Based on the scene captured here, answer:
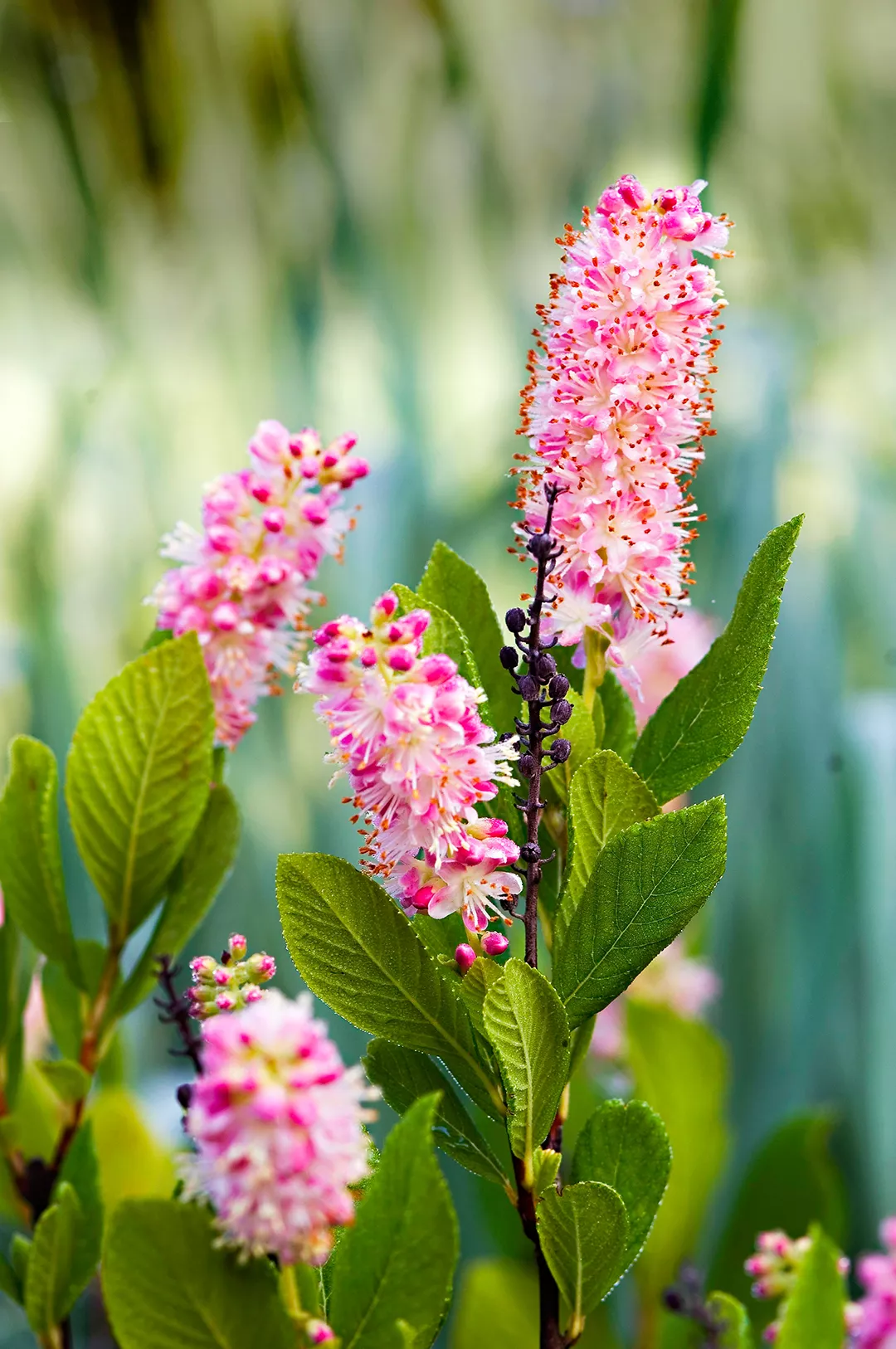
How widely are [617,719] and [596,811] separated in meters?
0.08

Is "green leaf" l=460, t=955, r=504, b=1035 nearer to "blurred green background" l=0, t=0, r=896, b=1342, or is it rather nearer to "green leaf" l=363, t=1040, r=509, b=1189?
"green leaf" l=363, t=1040, r=509, b=1189

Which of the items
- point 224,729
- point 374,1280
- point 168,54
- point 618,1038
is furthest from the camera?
point 168,54

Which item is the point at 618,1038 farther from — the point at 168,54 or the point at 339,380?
the point at 168,54

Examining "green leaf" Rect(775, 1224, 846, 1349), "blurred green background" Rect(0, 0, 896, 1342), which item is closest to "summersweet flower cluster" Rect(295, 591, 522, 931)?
"green leaf" Rect(775, 1224, 846, 1349)

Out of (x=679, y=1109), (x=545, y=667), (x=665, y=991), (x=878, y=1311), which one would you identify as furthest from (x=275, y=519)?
(x=665, y=991)

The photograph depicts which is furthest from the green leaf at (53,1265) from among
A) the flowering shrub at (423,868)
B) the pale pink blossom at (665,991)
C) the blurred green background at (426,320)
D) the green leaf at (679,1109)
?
the blurred green background at (426,320)

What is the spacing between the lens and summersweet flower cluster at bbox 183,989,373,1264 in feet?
0.78

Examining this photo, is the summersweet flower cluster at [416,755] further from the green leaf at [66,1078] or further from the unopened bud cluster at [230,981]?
the green leaf at [66,1078]

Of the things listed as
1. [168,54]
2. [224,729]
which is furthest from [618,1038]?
[168,54]

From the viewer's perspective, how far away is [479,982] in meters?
0.32

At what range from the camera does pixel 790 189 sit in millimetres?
1032

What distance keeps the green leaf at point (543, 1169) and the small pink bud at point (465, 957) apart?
2.1 inches

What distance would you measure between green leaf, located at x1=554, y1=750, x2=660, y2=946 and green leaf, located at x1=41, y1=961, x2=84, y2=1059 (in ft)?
0.83

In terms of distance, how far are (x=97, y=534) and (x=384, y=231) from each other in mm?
346
